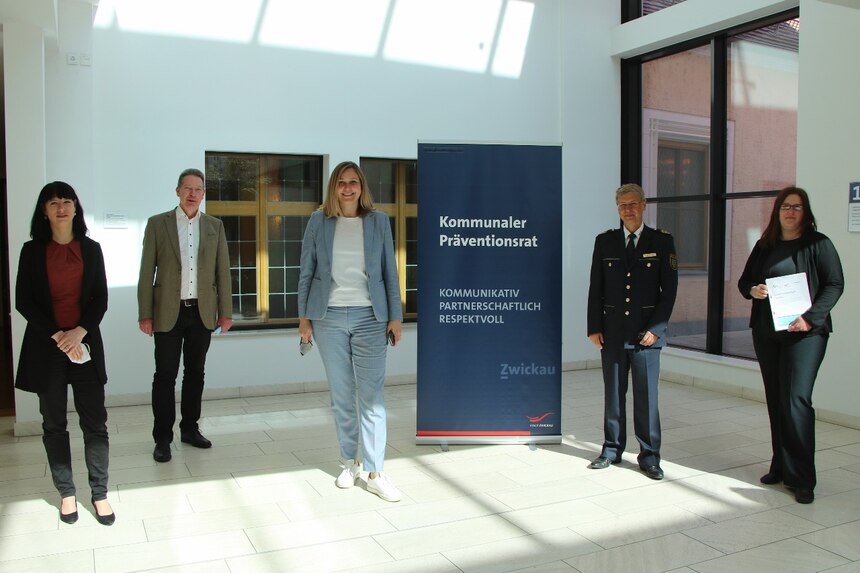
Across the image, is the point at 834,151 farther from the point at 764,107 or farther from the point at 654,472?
the point at 654,472

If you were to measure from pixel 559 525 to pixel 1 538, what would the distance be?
103 inches

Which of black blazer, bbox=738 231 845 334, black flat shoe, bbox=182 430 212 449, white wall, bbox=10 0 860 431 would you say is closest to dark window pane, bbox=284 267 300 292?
white wall, bbox=10 0 860 431

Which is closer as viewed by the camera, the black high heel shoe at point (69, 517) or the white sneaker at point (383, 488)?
the black high heel shoe at point (69, 517)

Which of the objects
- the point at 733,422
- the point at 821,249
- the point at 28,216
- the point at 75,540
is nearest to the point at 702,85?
the point at 733,422

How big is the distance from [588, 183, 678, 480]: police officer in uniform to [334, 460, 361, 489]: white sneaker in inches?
57.5

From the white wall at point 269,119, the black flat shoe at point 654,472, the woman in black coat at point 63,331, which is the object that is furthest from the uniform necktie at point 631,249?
the woman in black coat at point 63,331

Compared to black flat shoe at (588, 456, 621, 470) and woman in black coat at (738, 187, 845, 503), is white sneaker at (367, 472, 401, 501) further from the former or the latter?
woman in black coat at (738, 187, 845, 503)

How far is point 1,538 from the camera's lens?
11.3 feet

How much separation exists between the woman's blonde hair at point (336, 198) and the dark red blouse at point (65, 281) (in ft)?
4.15

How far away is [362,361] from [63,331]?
58.3 inches

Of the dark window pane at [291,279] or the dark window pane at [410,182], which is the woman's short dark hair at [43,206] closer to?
the dark window pane at [291,279]

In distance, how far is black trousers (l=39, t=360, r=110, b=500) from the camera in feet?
11.6

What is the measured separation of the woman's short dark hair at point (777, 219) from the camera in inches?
159

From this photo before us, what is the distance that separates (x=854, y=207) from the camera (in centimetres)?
564
